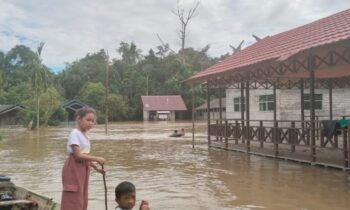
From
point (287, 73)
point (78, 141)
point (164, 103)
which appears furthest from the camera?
point (164, 103)

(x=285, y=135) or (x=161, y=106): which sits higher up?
(x=161, y=106)

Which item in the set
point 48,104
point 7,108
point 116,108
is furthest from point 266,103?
point 116,108

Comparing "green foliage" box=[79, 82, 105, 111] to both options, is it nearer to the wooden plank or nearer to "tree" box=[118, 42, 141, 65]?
"tree" box=[118, 42, 141, 65]

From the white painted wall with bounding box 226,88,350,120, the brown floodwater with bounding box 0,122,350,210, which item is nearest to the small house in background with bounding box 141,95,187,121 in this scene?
the white painted wall with bounding box 226,88,350,120

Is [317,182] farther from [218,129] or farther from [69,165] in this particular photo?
[218,129]

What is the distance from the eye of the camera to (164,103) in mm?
67500

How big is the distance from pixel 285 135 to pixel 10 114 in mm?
45290

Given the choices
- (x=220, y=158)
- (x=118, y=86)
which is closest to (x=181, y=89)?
(x=118, y=86)

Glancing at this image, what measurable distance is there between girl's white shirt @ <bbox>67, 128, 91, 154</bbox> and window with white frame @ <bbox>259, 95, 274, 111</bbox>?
2366cm

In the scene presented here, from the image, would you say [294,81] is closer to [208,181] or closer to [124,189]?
[208,181]

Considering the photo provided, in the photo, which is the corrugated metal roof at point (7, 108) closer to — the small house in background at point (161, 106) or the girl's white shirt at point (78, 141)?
the small house in background at point (161, 106)

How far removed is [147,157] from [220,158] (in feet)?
9.12

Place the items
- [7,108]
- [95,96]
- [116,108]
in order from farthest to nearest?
[95,96]
[116,108]
[7,108]

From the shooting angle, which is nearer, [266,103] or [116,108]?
[266,103]
